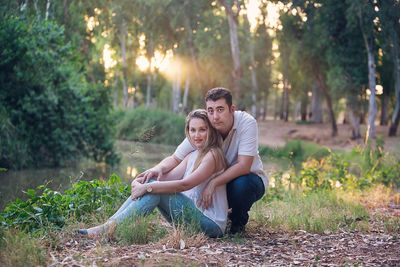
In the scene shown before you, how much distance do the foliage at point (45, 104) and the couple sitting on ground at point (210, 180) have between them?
22.3 feet

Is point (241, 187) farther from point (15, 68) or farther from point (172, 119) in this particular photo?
point (172, 119)

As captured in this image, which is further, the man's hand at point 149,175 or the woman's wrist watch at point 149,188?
the man's hand at point 149,175

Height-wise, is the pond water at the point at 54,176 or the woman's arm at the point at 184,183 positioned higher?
the woman's arm at the point at 184,183

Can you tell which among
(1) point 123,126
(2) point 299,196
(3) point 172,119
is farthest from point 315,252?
(1) point 123,126

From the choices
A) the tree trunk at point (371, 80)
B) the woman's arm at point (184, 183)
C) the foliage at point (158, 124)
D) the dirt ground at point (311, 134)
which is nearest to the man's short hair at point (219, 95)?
the woman's arm at point (184, 183)

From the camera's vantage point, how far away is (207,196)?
4.10 meters

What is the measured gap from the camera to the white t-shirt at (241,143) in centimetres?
416

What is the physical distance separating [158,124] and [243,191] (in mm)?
17037

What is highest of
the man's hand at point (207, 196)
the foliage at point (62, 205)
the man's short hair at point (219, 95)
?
the man's short hair at point (219, 95)

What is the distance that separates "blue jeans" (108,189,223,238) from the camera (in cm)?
404

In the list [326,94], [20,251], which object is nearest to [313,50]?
[326,94]

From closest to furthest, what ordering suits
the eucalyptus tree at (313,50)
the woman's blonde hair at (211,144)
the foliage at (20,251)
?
the foliage at (20,251), the woman's blonde hair at (211,144), the eucalyptus tree at (313,50)

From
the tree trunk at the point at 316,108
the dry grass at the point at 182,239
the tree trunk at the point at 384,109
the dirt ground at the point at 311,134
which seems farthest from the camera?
the tree trunk at the point at 316,108

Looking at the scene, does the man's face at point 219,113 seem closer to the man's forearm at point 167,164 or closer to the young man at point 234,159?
the young man at point 234,159
